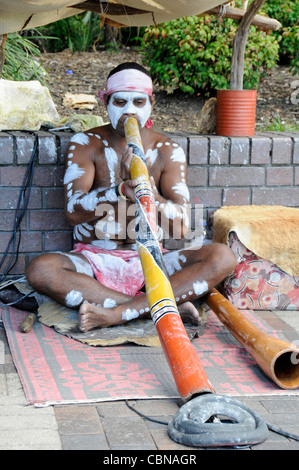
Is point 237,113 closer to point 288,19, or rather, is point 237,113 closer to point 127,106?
point 127,106

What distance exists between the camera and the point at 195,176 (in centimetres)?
418

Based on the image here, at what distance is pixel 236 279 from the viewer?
3830 millimetres

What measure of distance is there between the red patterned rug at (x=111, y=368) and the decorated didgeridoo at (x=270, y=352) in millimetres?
56

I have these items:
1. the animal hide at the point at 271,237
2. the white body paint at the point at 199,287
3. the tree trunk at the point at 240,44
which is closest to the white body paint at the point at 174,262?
the white body paint at the point at 199,287

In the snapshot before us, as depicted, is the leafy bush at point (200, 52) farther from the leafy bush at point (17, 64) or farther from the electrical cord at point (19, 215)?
the electrical cord at point (19, 215)

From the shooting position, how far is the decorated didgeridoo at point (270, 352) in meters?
2.86

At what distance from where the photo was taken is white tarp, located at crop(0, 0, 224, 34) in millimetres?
3250

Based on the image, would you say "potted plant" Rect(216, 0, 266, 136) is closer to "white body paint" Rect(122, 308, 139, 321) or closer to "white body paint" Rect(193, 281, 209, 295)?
"white body paint" Rect(193, 281, 209, 295)

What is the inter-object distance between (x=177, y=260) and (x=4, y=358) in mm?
Result: 1120

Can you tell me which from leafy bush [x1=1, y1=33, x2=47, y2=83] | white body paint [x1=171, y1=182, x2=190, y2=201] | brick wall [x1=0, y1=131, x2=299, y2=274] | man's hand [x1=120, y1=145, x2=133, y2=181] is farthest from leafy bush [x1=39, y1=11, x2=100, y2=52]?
man's hand [x1=120, y1=145, x2=133, y2=181]

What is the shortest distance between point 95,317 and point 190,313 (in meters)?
0.49

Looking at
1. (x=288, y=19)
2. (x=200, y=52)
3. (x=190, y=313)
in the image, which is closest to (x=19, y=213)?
(x=190, y=313)

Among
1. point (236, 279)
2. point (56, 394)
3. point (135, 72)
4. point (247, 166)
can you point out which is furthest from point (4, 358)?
point (247, 166)
